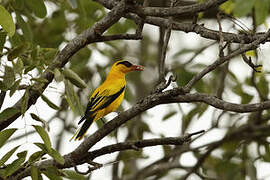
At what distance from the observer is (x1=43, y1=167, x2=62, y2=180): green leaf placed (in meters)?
3.00

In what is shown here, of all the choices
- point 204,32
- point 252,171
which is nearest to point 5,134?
point 204,32

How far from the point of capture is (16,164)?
2840 mm

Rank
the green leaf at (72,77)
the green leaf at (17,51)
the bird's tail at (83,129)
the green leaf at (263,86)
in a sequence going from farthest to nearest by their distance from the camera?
the green leaf at (263,86)
the bird's tail at (83,129)
the green leaf at (72,77)
the green leaf at (17,51)

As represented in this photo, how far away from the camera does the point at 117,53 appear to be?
7.60 metres

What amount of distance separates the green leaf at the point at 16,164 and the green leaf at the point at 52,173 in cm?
20

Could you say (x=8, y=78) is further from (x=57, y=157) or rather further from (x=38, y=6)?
(x=38, y=6)

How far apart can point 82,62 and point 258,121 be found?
2.24 metres

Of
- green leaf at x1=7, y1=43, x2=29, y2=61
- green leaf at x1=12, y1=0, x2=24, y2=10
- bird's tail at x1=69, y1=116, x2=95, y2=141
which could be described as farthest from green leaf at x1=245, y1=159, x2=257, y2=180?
green leaf at x1=7, y1=43, x2=29, y2=61

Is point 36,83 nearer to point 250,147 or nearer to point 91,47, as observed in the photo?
point 91,47

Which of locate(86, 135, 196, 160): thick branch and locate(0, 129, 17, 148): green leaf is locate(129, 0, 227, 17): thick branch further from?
locate(0, 129, 17, 148): green leaf

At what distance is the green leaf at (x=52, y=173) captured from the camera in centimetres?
300

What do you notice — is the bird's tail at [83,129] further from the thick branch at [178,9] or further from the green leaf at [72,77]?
the thick branch at [178,9]

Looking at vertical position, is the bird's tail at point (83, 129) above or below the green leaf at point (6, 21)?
above

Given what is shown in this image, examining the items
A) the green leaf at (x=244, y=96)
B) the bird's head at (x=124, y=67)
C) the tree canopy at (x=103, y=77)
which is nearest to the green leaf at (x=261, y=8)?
the tree canopy at (x=103, y=77)
